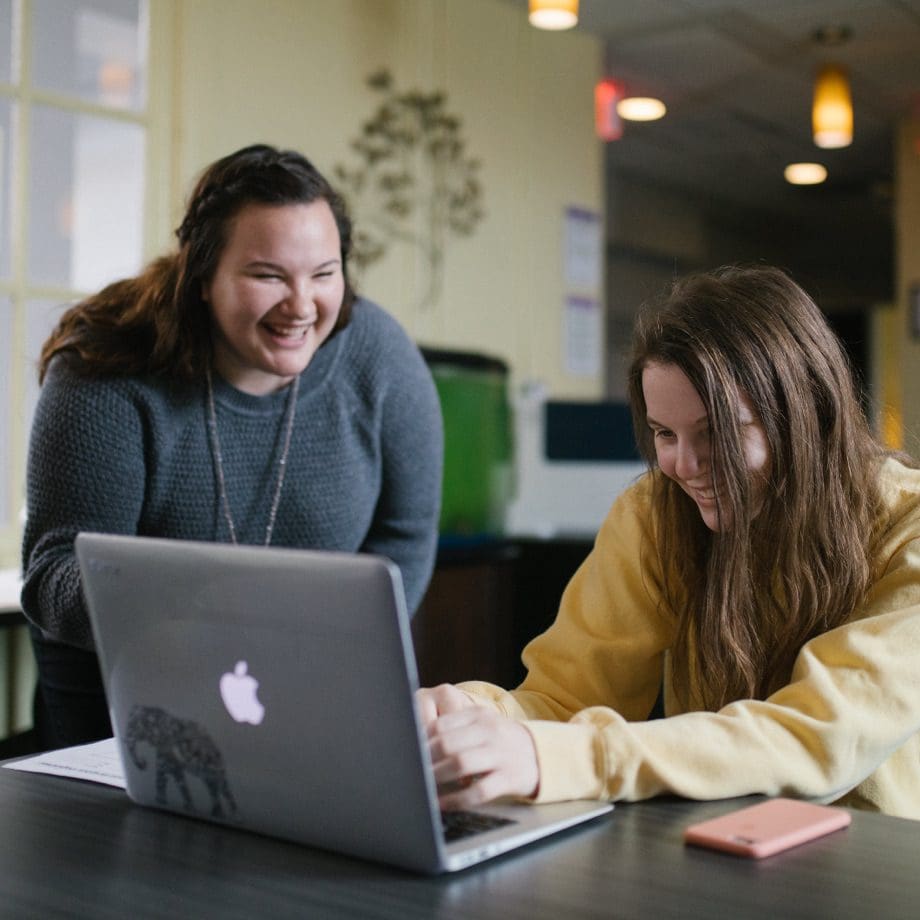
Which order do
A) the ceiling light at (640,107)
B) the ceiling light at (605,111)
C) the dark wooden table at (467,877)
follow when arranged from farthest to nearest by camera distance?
the ceiling light at (605,111) → the ceiling light at (640,107) → the dark wooden table at (467,877)

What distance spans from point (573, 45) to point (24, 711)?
302 centimetres

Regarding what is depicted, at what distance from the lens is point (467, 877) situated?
2.87ft

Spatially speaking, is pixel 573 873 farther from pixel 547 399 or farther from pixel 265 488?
pixel 547 399

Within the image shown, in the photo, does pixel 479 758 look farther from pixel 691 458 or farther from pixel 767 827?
pixel 691 458

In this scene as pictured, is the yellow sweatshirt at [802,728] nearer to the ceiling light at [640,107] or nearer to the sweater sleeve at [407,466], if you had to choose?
the sweater sleeve at [407,466]

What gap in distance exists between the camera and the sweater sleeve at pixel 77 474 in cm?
160

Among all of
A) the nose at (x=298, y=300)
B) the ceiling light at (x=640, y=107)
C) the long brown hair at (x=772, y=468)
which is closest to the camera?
the long brown hair at (x=772, y=468)

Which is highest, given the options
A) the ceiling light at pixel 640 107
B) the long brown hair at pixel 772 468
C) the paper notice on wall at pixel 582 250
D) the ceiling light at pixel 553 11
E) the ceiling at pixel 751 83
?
the ceiling at pixel 751 83

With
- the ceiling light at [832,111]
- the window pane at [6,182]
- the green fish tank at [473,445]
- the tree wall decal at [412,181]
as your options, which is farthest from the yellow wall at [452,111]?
the ceiling light at [832,111]

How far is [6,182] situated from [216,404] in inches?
57.0

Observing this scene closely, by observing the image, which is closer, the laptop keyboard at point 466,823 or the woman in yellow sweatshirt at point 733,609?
the laptop keyboard at point 466,823

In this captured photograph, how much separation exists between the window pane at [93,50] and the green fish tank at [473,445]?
3.26ft

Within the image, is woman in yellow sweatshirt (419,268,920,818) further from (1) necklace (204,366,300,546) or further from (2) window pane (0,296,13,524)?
(2) window pane (0,296,13,524)

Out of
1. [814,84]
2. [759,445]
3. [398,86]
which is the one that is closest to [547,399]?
[398,86]
